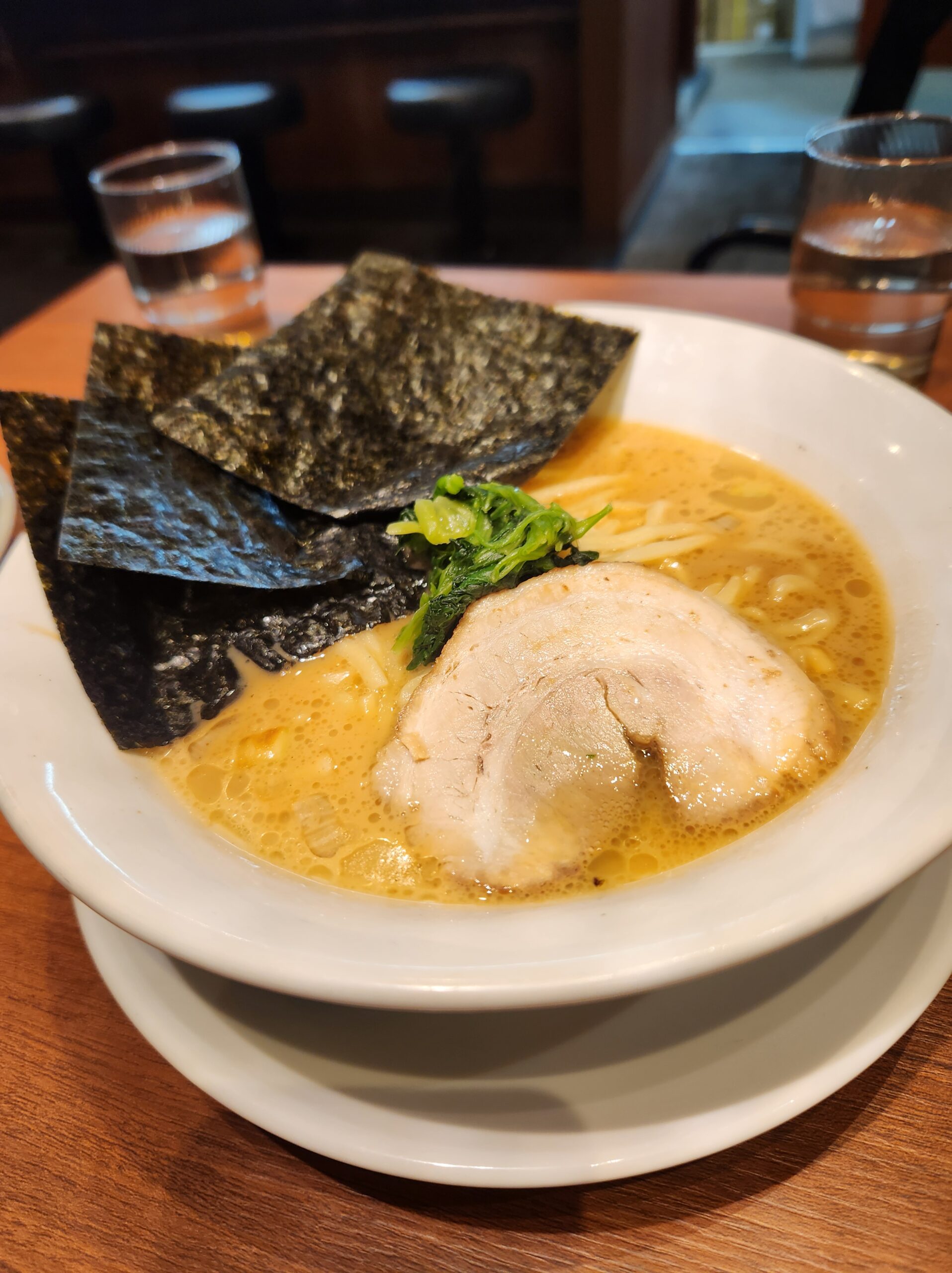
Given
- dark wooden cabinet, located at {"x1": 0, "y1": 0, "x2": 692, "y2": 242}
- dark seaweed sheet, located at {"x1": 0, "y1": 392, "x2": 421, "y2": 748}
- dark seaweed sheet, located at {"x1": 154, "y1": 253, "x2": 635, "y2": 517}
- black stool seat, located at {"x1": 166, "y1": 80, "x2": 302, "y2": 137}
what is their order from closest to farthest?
1. dark seaweed sheet, located at {"x1": 0, "y1": 392, "x2": 421, "y2": 748}
2. dark seaweed sheet, located at {"x1": 154, "y1": 253, "x2": 635, "y2": 517}
3. black stool seat, located at {"x1": 166, "y1": 80, "x2": 302, "y2": 137}
4. dark wooden cabinet, located at {"x1": 0, "y1": 0, "x2": 692, "y2": 242}

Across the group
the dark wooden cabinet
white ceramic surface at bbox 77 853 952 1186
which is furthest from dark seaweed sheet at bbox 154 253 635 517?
the dark wooden cabinet

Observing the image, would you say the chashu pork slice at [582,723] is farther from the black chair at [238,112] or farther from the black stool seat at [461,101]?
the black chair at [238,112]

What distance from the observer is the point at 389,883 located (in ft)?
2.84

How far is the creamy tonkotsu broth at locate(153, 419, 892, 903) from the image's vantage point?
870 millimetres

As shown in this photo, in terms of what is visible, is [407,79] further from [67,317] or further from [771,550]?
[771,550]

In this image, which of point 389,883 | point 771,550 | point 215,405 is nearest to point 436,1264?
point 389,883

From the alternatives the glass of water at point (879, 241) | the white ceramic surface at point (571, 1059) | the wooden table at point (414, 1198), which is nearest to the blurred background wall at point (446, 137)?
the glass of water at point (879, 241)

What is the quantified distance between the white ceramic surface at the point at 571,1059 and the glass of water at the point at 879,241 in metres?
1.12

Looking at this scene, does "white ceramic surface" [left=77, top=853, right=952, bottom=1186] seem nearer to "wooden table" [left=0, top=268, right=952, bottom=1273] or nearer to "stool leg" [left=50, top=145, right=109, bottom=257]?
"wooden table" [left=0, top=268, right=952, bottom=1273]

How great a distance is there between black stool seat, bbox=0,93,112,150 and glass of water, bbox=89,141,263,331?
334 cm

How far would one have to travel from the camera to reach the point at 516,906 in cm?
81

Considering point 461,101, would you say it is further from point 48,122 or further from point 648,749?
point 648,749

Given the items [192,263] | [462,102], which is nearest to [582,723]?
[192,263]

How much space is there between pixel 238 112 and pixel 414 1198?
478 cm
